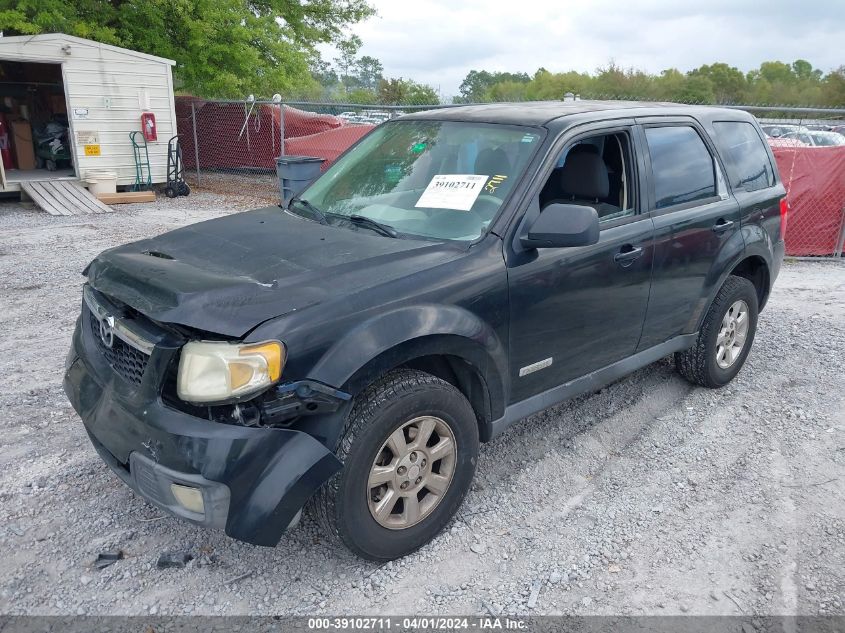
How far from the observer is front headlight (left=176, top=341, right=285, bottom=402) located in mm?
2426

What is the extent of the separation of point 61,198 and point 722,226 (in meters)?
12.2

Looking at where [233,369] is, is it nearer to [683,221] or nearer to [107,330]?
[107,330]

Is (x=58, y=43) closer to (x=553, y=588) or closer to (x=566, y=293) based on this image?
(x=566, y=293)

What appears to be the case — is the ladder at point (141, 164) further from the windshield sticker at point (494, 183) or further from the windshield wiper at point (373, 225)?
the windshield sticker at point (494, 183)

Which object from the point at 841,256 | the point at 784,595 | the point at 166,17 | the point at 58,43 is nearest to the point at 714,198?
the point at 784,595

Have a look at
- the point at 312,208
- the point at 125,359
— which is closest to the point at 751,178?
the point at 312,208

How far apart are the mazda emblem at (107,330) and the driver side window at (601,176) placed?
235cm

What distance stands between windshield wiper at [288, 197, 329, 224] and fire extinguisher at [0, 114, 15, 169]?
1418 centimetres

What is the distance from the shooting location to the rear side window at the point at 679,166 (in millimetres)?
3979

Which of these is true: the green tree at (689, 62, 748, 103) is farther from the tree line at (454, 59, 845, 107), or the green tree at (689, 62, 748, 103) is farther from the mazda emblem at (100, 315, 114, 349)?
the mazda emblem at (100, 315, 114, 349)

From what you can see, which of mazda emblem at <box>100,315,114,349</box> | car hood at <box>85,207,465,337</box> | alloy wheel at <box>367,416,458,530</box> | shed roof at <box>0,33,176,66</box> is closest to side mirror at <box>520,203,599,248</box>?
car hood at <box>85,207,465,337</box>

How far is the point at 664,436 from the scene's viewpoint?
4223 mm

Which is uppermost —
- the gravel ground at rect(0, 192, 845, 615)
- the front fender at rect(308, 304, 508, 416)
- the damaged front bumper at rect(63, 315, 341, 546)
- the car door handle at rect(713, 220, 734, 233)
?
the car door handle at rect(713, 220, 734, 233)

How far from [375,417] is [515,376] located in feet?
2.98
